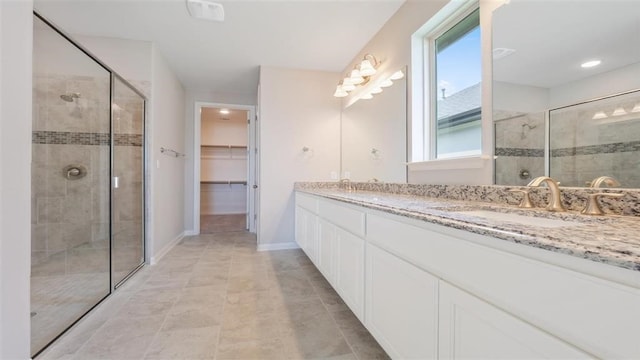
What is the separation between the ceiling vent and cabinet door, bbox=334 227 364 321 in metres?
2.07

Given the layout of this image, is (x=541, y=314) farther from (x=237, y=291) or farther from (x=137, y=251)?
(x=137, y=251)

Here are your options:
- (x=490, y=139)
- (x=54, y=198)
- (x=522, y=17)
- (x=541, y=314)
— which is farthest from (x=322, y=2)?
(x=54, y=198)

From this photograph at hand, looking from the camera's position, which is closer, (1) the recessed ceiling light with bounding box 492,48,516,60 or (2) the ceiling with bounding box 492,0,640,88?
(2) the ceiling with bounding box 492,0,640,88

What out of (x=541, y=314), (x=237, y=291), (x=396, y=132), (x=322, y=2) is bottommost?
(x=237, y=291)

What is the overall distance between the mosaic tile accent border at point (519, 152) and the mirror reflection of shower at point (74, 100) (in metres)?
3.69

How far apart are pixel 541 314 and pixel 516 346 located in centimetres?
12

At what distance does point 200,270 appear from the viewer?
9.22 ft

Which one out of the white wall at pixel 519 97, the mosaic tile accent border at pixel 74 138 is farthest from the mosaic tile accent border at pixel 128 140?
the white wall at pixel 519 97

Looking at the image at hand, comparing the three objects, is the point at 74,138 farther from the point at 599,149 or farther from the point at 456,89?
the point at 599,149

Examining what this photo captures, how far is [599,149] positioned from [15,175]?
2388mm

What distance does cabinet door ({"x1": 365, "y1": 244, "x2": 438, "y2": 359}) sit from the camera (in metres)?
0.94

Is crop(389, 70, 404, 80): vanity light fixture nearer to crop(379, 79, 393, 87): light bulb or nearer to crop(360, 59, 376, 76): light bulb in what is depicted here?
crop(379, 79, 393, 87): light bulb

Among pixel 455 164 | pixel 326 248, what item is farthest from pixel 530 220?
pixel 326 248

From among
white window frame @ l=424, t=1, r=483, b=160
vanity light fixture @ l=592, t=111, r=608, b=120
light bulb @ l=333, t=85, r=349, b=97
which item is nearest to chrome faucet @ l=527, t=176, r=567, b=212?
vanity light fixture @ l=592, t=111, r=608, b=120
